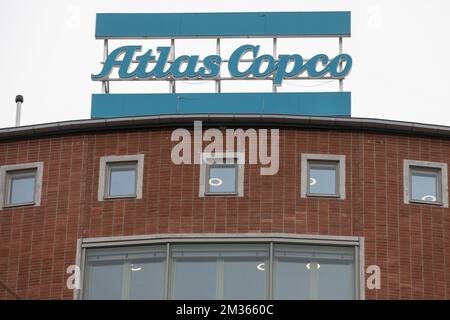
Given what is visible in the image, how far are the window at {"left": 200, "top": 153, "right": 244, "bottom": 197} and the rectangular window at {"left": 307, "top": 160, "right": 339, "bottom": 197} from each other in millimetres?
2414

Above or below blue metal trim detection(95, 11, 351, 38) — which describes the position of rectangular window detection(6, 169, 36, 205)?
below

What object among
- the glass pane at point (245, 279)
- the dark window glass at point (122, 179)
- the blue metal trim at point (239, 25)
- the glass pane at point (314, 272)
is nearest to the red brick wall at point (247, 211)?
the dark window glass at point (122, 179)

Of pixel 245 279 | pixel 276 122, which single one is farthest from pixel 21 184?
pixel 276 122

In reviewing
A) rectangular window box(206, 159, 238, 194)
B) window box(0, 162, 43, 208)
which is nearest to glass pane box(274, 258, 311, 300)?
rectangular window box(206, 159, 238, 194)

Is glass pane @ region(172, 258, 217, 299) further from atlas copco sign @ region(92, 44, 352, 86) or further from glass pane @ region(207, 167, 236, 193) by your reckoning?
atlas copco sign @ region(92, 44, 352, 86)

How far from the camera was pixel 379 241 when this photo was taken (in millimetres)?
55969

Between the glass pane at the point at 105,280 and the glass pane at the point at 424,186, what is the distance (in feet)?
34.6

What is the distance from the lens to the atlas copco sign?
6084 cm

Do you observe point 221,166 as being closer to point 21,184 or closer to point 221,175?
point 221,175

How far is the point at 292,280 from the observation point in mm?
55469

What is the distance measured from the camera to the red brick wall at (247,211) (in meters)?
55.9

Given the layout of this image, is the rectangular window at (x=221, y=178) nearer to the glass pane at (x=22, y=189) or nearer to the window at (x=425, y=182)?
the window at (x=425, y=182)
